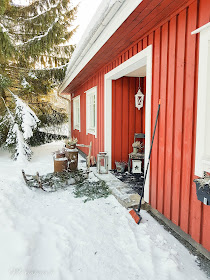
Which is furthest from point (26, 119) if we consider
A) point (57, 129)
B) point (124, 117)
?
point (57, 129)

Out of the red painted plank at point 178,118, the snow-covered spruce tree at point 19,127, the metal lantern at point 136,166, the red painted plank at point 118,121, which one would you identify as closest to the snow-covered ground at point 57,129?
the snow-covered spruce tree at point 19,127

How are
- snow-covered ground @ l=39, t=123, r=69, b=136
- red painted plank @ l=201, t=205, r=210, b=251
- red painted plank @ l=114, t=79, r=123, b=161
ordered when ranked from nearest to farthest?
red painted plank @ l=201, t=205, r=210, b=251, red painted plank @ l=114, t=79, r=123, b=161, snow-covered ground @ l=39, t=123, r=69, b=136

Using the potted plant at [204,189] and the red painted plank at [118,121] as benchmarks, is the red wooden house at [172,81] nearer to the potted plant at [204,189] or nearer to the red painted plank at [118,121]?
the potted plant at [204,189]

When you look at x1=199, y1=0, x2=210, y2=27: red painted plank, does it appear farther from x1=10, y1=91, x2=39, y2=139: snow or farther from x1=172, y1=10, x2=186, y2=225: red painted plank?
x1=10, y1=91, x2=39, y2=139: snow

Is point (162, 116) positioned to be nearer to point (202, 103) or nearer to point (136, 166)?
point (202, 103)

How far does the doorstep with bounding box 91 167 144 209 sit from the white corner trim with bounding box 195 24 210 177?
49.8 inches

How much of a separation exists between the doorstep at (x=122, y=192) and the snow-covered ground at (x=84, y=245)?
116mm

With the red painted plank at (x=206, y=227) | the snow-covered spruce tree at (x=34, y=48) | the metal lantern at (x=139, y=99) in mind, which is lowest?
the red painted plank at (x=206, y=227)

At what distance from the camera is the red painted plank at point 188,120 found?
203 centimetres

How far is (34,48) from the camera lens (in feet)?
23.0

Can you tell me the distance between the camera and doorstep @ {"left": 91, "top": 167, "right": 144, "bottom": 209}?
2.96 metres

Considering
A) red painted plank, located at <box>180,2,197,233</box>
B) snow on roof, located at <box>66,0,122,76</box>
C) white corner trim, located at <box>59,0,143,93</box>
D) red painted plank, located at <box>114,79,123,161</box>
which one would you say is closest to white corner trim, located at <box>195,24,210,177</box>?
red painted plank, located at <box>180,2,197,233</box>

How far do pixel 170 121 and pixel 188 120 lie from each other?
1.10 ft

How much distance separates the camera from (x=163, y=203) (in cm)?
260
